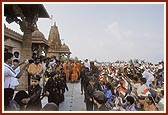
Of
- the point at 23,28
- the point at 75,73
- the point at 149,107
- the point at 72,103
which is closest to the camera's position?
the point at 149,107

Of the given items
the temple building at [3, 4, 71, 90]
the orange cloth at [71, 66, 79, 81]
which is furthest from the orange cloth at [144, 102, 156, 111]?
the orange cloth at [71, 66, 79, 81]

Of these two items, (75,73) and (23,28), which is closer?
(23,28)

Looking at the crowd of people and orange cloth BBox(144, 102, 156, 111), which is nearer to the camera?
the crowd of people

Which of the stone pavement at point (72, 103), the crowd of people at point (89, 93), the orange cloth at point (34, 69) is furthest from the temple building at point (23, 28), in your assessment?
the stone pavement at point (72, 103)

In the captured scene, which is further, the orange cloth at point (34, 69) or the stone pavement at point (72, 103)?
the orange cloth at point (34, 69)

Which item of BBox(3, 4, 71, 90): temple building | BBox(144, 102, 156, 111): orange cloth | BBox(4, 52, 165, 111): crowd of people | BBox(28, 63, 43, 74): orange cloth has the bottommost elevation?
BBox(144, 102, 156, 111): orange cloth

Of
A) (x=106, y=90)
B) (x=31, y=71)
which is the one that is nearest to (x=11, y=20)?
(x=31, y=71)

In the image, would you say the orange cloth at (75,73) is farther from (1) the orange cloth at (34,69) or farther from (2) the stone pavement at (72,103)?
(1) the orange cloth at (34,69)

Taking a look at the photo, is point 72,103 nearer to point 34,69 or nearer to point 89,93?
point 34,69

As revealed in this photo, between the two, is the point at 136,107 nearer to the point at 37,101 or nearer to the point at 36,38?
the point at 37,101

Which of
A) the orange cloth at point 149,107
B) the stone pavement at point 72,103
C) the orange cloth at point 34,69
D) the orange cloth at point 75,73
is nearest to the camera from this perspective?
the orange cloth at point 149,107

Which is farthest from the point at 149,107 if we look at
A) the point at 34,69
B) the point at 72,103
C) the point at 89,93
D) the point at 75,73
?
the point at 75,73

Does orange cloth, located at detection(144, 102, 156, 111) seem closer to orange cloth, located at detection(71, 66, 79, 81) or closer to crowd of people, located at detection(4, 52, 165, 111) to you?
crowd of people, located at detection(4, 52, 165, 111)

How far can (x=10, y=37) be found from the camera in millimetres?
7105
